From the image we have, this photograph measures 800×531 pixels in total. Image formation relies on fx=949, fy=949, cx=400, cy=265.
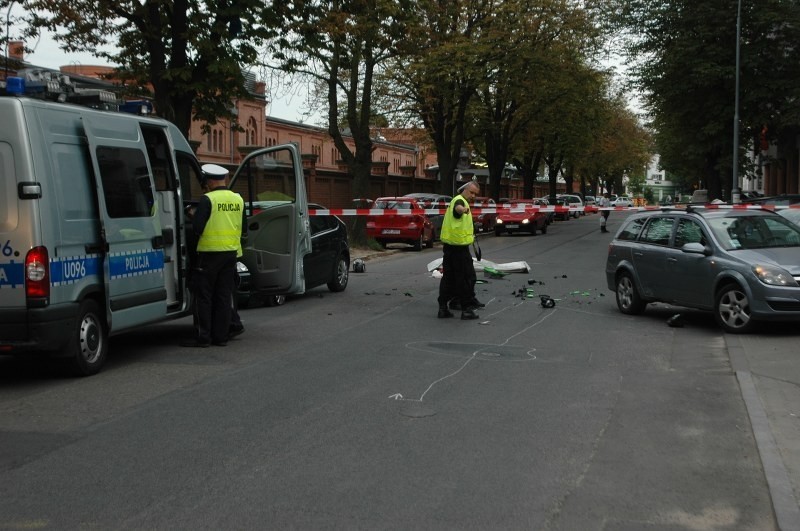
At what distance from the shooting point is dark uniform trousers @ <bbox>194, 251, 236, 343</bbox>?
10.1 m

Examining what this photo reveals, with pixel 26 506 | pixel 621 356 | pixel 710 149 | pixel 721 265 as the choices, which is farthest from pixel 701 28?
pixel 26 506

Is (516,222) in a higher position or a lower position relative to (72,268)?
lower

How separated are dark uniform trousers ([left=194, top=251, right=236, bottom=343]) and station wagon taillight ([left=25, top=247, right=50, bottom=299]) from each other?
2298 millimetres

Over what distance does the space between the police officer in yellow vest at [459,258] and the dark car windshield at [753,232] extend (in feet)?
10.3

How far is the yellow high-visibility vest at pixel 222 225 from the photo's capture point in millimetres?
10086

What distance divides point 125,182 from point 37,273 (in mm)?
1566

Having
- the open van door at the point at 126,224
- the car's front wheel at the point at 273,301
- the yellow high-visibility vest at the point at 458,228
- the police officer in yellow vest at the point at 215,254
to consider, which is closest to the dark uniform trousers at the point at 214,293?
the police officer in yellow vest at the point at 215,254

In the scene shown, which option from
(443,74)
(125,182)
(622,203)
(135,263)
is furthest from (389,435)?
(622,203)

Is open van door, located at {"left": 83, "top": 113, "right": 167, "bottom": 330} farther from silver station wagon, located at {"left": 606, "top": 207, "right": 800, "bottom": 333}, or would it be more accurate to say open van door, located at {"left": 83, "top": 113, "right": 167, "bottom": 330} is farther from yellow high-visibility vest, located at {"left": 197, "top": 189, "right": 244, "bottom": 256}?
silver station wagon, located at {"left": 606, "top": 207, "right": 800, "bottom": 333}

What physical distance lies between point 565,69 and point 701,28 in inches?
403

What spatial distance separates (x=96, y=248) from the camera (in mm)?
8648

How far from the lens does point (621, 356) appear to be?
9898 mm

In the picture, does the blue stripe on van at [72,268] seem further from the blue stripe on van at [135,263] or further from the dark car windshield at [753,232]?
the dark car windshield at [753,232]

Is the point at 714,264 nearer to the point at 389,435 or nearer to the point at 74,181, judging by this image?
the point at 389,435
